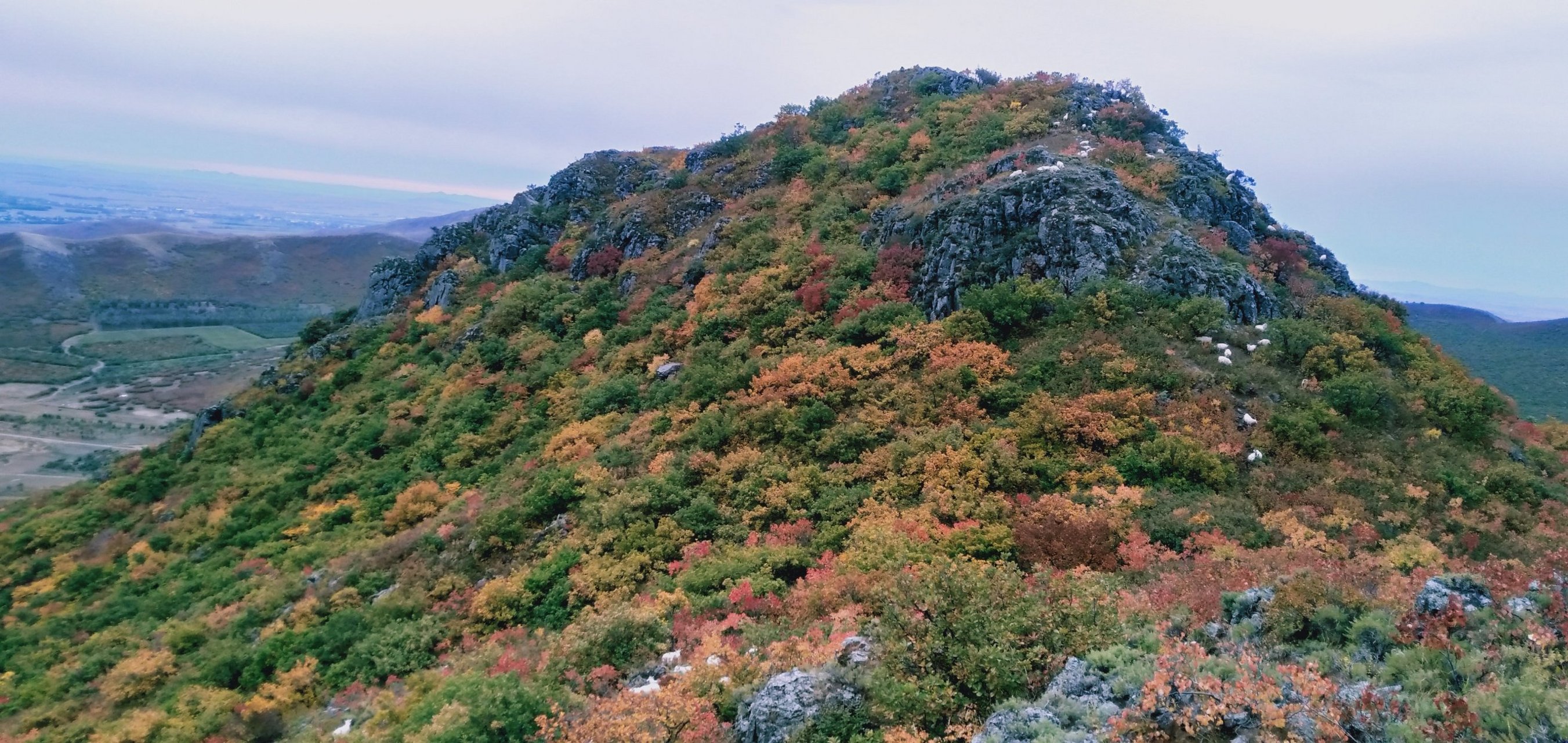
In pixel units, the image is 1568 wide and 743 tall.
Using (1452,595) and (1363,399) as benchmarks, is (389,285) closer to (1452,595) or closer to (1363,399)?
(1363,399)

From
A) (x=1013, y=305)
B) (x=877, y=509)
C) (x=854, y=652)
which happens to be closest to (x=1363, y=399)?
(x=1013, y=305)

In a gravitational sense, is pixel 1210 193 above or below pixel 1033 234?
above

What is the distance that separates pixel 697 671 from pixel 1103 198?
20.1m

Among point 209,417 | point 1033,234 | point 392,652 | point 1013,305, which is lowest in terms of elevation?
point 209,417

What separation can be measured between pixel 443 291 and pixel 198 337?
384 ft

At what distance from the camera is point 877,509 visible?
14.6 meters

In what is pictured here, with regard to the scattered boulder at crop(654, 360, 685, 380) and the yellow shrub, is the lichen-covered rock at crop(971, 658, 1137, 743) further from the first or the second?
the scattered boulder at crop(654, 360, 685, 380)

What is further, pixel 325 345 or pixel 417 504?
pixel 325 345

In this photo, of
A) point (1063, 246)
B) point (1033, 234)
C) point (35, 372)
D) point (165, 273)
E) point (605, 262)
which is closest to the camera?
point (1063, 246)

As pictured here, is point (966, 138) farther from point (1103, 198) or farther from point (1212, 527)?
point (1212, 527)

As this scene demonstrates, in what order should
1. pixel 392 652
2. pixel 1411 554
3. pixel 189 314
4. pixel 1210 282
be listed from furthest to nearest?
pixel 189 314 < pixel 1210 282 < pixel 392 652 < pixel 1411 554

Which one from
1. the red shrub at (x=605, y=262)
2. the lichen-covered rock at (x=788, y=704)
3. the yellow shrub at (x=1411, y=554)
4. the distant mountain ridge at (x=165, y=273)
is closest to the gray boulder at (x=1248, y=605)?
the yellow shrub at (x=1411, y=554)

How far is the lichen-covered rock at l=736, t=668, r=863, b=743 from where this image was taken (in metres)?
7.96

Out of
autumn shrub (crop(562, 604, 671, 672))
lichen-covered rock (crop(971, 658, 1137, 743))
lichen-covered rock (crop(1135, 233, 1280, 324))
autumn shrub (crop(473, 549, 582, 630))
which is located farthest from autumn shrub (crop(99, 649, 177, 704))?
lichen-covered rock (crop(1135, 233, 1280, 324))
